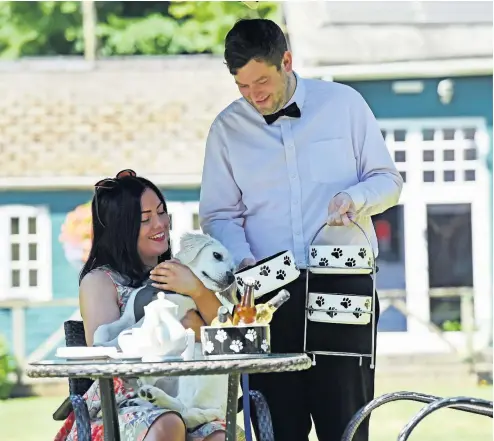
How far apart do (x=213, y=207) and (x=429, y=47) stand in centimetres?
1167

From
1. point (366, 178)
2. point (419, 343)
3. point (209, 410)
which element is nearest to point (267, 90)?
point (366, 178)

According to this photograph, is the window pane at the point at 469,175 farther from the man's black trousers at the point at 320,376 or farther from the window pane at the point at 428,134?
the man's black trousers at the point at 320,376

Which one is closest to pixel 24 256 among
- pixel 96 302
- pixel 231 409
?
pixel 96 302

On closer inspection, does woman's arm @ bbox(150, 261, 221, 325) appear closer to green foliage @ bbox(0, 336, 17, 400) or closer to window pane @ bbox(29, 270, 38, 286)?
green foliage @ bbox(0, 336, 17, 400)

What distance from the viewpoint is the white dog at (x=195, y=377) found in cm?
346

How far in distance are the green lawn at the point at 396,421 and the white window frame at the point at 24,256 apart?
81.3 inches

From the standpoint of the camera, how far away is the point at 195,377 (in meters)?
3.51

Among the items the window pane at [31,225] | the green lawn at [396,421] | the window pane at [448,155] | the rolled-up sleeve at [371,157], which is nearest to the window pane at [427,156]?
the window pane at [448,155]

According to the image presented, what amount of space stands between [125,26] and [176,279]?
16517 mm

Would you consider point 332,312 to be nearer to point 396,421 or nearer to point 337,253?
point 337,253

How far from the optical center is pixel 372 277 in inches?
146

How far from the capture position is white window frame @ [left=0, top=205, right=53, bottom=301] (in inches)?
611

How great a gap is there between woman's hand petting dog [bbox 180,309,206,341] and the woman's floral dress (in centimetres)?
18

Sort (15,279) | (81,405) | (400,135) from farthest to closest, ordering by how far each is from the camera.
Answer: (15,279), (400,135), (81,405)
